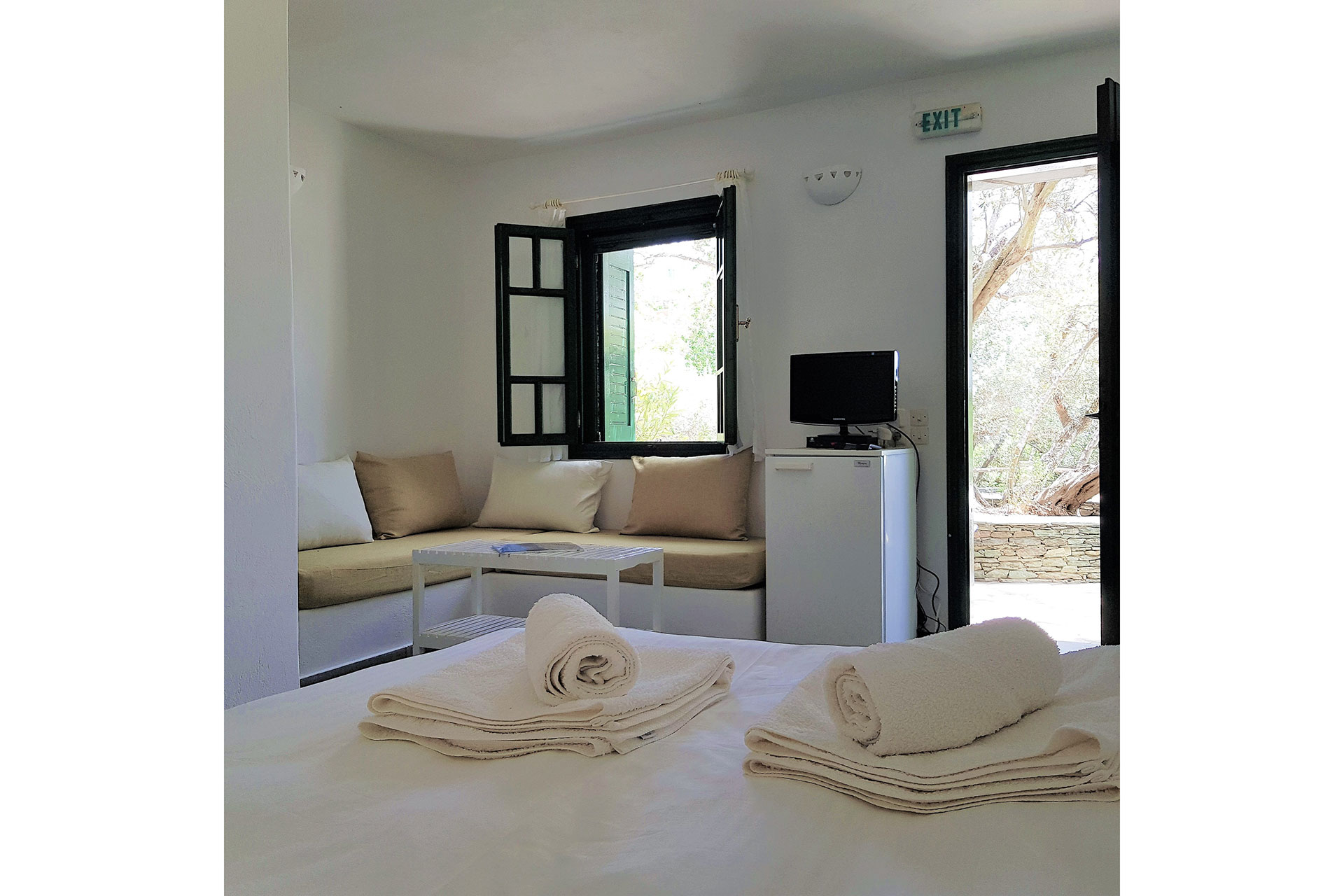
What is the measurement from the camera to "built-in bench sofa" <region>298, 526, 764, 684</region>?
3.63 metres

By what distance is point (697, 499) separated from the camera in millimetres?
4547

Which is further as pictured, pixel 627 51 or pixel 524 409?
pixel 524 409

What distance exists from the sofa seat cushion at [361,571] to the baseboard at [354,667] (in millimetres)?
280

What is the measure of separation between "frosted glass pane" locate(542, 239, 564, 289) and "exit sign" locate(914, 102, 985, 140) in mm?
2075

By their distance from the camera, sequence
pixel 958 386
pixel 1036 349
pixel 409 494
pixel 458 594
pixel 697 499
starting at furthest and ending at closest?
pixel 1036 349, pixel 409 494, pixel 697 499, pixel 458 594, pixel 958 386

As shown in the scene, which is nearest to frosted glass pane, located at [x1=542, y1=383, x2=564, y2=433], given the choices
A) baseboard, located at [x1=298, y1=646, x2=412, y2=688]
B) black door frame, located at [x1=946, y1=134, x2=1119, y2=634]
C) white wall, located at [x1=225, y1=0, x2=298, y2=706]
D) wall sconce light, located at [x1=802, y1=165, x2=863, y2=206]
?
baseboard, located at [x1=298, y1=646, x2=412, y2=688]

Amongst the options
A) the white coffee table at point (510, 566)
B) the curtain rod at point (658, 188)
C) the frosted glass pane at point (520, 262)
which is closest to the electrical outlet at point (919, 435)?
the white coffee table at point (510, 566)

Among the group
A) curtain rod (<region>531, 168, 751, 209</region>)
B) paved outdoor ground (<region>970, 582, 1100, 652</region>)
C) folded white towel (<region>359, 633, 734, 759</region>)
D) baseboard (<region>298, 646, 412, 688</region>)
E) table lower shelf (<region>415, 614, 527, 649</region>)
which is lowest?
A: paved outdoor ground (<region>970, 582, 1100, 652</region>)

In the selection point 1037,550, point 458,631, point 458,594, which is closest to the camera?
point 458,631

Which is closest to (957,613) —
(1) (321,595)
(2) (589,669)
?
(1) (321,595)

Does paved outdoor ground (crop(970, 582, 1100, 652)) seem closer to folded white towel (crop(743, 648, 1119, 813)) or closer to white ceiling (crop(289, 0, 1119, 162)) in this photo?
white ceiling (crop(289, 0, 1119, 162))

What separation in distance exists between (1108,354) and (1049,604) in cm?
403

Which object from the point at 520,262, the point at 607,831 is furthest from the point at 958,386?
the point at 607,831

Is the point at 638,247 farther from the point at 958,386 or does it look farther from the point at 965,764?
the point at 965,764
